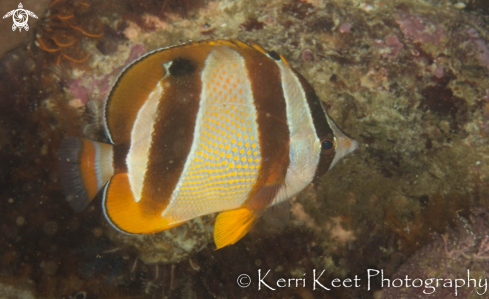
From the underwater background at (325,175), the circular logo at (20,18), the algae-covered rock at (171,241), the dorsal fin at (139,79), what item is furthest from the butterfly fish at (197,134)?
the circular logo at (20,18)

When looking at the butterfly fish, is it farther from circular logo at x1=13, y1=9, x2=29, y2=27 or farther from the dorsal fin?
circular logo at x1=13, y1=9, x2=29, y2=27

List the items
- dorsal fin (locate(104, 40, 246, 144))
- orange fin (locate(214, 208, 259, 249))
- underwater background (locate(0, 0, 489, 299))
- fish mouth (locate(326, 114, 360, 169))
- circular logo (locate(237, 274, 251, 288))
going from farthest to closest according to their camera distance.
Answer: circular logo (locate(237, 274, 251, 288)) → underwater background (locate(0, 0, 489, 299)) → orange fin (locate(214, 208, 259, 249)) → fish mouth (locate(326, 114, 360, 169)) → dorsal fin (locate(104, 40, 246, 144))

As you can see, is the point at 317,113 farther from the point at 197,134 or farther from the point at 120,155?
the point at 120,155

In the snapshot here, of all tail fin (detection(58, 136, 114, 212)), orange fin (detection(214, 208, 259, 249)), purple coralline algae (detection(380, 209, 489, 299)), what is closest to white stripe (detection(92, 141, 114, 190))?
tail fin (detection(58, 136, 114, 212))

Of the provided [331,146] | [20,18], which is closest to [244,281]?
[331,146]

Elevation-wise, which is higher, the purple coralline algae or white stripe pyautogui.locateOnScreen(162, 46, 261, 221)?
white stripe pyautogui.locateOnScreen(162, 46, 261, 221)

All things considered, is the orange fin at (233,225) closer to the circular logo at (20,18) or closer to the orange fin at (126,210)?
the orange fin at (126,210)
